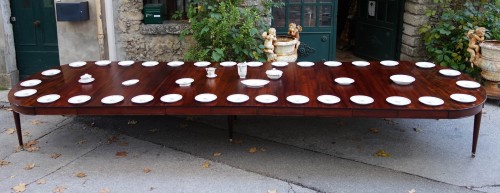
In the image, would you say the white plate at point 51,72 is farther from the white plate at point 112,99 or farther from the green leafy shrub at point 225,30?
the green leafy shrub at point 225,30

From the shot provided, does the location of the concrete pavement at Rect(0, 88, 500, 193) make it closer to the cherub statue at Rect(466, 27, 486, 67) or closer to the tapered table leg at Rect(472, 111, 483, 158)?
the tapered table leg at Rect(472, 111, 483, 158)

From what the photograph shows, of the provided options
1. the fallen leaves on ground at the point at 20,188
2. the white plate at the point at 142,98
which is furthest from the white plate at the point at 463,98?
the fallen leaves on ground at the point at 20,188

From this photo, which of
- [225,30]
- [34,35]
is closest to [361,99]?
[225,30]

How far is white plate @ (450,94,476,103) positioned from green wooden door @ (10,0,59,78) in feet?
18.7

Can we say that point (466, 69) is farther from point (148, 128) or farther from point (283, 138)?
point (148, 128)

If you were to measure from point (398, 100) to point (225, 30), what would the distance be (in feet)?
9.36

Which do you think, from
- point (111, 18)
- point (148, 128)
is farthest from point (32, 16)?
point (148, 128)

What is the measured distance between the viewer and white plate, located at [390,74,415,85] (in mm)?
5004

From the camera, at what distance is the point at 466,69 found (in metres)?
6.87

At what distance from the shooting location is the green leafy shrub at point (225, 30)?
6684 mm

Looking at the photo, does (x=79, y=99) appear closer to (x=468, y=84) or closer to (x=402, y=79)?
(x=402, y=79)

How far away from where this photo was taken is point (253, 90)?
4.90m

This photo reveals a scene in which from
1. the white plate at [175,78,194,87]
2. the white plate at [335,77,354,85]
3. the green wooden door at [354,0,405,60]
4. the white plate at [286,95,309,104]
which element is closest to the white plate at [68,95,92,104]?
the white plate at [175,78,194,87]

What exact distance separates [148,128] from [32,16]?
10.4ft
